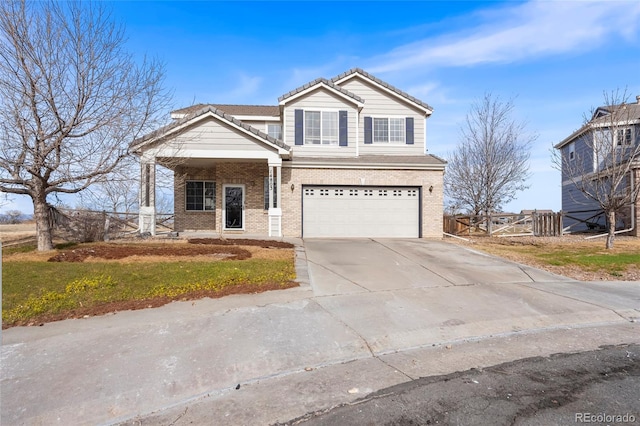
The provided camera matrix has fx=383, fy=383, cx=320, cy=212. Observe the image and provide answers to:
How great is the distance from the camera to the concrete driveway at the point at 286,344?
390cm

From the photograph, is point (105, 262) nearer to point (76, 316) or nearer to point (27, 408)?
point (76, 316)

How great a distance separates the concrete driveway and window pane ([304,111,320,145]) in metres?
10.1

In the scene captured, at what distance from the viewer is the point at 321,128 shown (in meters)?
18.0

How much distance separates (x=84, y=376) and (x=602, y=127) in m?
19.7

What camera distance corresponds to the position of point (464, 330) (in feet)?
19.6

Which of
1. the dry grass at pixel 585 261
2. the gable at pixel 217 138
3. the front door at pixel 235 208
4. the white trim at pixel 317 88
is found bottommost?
the dry grass at pixel 585 261

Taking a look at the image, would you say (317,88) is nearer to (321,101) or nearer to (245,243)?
(321,101)

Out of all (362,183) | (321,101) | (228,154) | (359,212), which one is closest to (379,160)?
(362,183)

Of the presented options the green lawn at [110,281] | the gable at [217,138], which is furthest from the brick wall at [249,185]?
the green lawn at [110,281]

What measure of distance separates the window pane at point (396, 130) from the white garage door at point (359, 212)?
309cm

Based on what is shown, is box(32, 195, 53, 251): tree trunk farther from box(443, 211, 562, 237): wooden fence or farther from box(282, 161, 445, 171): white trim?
box(443, 211, 562, 237): wooden fence

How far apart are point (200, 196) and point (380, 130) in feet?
31.1

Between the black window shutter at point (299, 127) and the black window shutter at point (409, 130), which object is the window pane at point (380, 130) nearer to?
the black window shutter at point (409, 130)

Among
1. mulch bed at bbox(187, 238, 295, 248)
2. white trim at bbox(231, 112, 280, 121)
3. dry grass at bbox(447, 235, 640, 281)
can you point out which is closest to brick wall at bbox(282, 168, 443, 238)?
mulch bed at bbox(187, 238, 295, 248)
